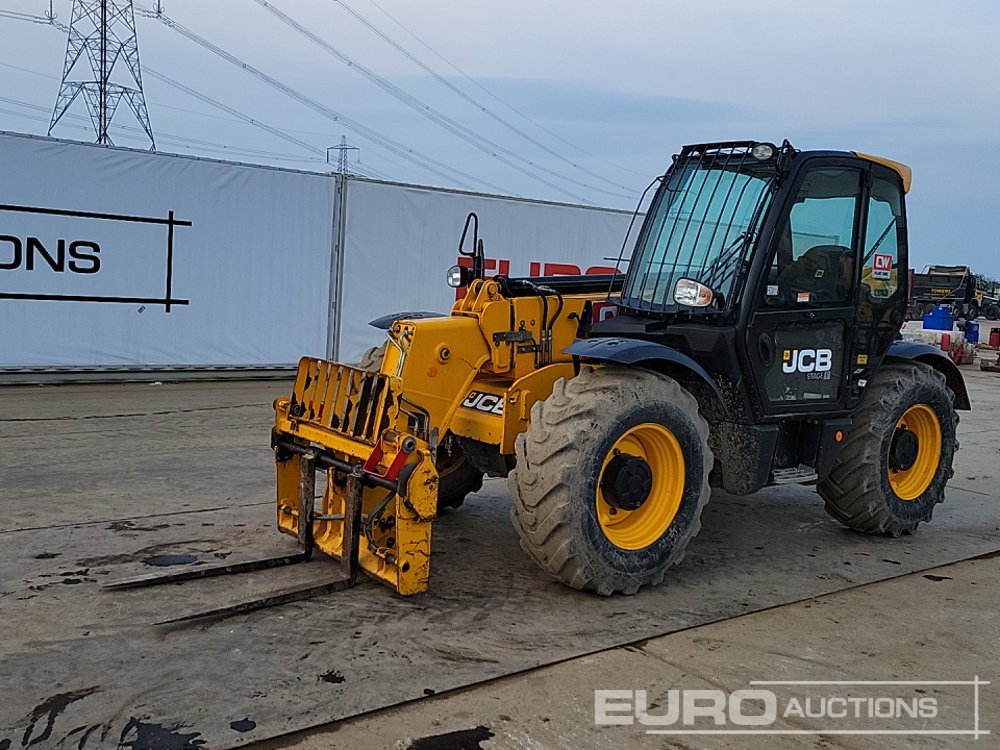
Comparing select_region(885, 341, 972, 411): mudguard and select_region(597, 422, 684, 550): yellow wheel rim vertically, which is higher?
select_region(885, 341, 972, 411): mudguard

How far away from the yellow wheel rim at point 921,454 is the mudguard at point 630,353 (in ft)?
6.95

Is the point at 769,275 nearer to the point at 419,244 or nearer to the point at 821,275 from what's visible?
the point at 821,275

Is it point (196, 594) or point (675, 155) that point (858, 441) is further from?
point (196, 594)

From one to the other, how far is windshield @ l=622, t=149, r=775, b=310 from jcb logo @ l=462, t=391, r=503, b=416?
3.28 ft

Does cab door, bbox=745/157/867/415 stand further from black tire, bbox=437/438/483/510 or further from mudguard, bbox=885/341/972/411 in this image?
black tire, bbox=437/438/483/510

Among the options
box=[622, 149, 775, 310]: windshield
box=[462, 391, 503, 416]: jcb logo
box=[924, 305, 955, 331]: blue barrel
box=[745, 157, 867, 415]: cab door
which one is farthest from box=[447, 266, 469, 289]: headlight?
box=[924, 305, 955, 331]: blue barrel

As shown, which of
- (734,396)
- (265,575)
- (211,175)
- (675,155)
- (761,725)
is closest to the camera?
(761,725)

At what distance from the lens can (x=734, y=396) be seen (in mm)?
5594

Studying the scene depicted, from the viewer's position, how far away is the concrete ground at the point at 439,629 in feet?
11.9

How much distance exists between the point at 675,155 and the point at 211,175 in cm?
837

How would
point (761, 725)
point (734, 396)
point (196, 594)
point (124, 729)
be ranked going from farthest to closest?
point (734, 396) < point (196, 594) < point (761, 725) < point (124, 729)

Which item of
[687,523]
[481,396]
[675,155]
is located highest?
[675,155]

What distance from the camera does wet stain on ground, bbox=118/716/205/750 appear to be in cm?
337

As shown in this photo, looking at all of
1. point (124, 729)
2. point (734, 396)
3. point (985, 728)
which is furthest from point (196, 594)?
point (985, 728)
